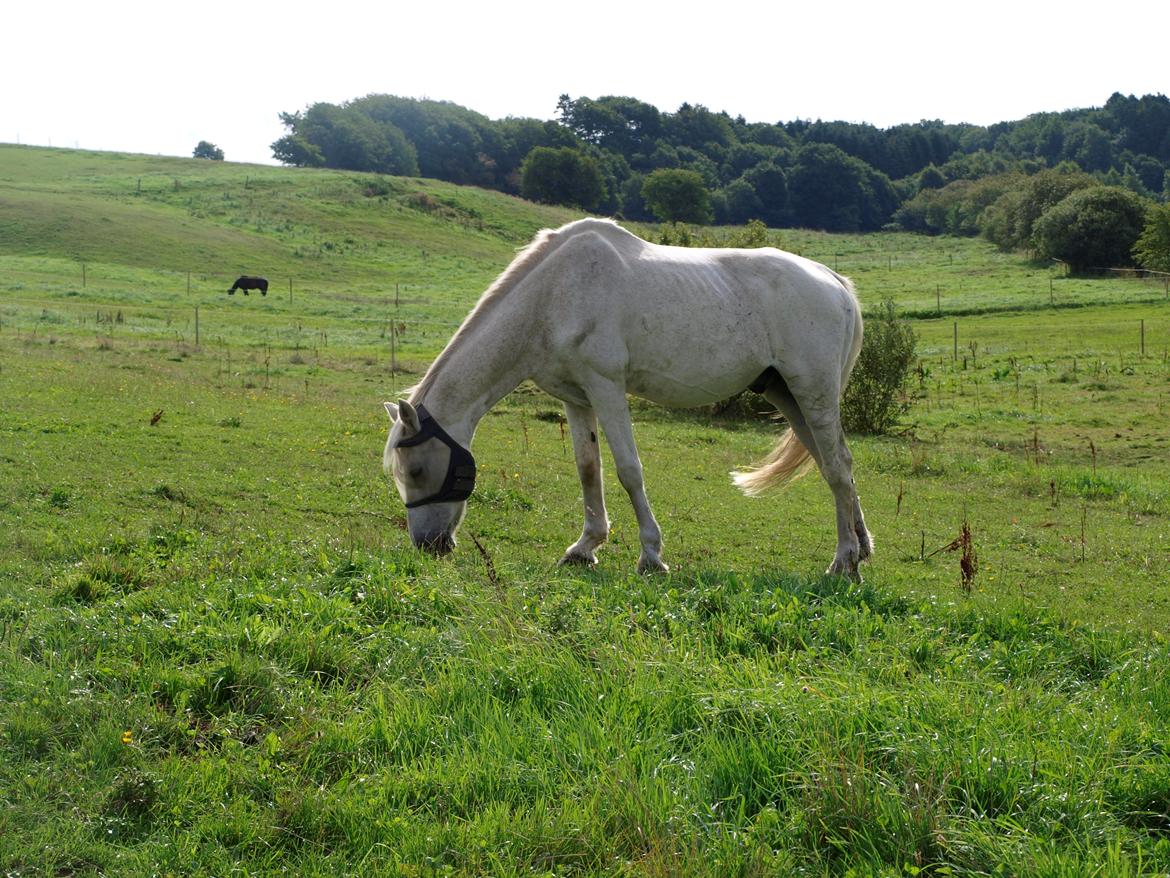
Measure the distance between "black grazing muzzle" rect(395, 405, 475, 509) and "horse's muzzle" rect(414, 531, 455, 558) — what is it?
281 millimetres

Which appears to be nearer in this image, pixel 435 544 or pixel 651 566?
pixel 651 566

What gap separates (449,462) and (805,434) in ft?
10.9

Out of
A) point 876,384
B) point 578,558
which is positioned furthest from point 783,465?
point 876,384

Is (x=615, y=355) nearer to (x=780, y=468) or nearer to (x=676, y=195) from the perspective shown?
(x=780, y=468)

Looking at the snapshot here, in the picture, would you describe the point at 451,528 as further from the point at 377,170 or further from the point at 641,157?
the point at 641,157

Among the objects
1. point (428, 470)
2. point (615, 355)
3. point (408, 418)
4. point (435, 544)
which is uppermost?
point (615, 355)

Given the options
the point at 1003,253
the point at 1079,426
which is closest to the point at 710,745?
the point at 1079,426

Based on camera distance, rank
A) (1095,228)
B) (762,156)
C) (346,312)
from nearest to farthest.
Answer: (346,312)
(1095,228)
(762,156)

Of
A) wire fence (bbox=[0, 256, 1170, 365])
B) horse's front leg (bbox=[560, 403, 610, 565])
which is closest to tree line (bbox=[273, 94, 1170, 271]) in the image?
wire fence (bbox=[0, 256, 1170, 365])

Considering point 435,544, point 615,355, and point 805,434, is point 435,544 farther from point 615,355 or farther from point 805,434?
point 805,434

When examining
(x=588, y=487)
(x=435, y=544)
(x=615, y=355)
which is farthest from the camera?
(x=588, y=487)

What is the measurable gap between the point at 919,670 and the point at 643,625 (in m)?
1.56

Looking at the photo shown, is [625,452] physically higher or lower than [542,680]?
higher

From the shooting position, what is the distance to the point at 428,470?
8156 mm
